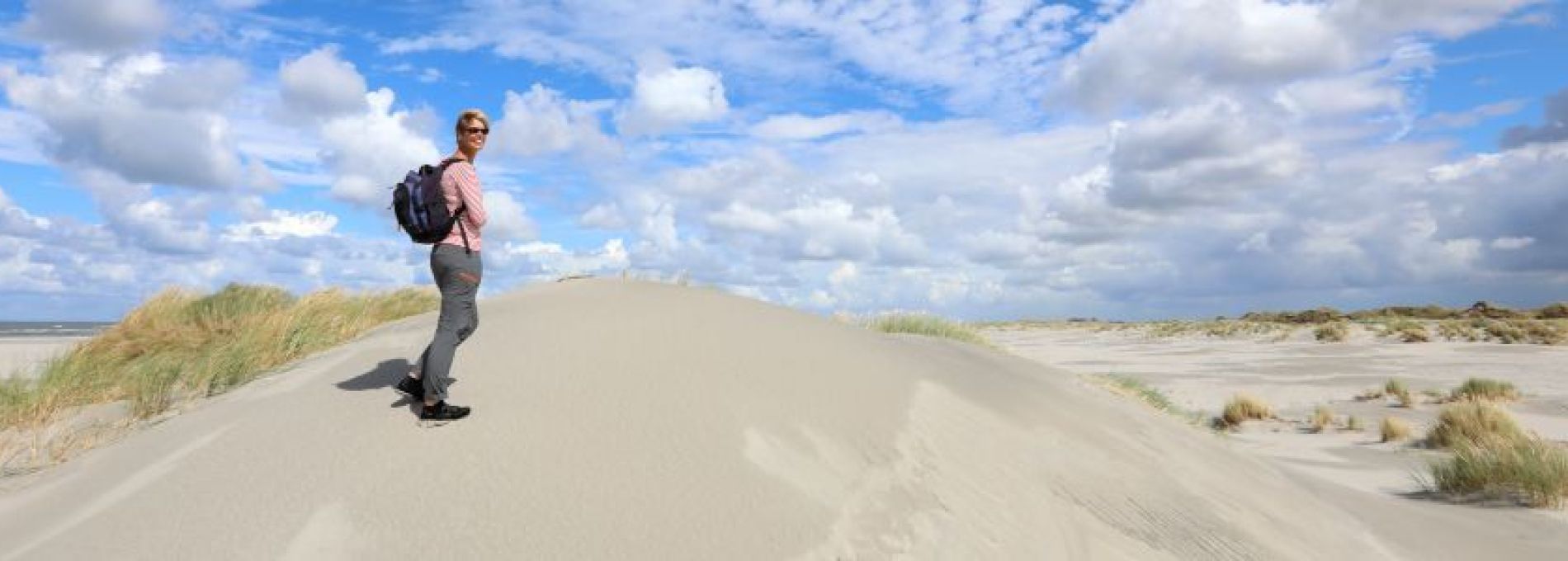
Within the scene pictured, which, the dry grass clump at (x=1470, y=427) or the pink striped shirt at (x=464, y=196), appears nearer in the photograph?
the pink striped shirt at (x=464, y=196)

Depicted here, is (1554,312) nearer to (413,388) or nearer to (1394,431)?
(1394,431)

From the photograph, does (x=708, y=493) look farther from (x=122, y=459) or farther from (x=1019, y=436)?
(x=122, y=459)

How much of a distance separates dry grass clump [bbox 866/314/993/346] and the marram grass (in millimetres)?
6500

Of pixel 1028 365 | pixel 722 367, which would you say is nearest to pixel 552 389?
pixel 722 367

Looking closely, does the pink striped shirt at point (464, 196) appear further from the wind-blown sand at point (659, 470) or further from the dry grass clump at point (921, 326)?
the dry grass clump at point (921, 326)

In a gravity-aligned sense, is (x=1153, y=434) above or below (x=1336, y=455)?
above

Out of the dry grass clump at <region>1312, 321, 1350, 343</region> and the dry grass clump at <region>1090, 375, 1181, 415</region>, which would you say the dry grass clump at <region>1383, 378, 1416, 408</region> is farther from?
the dry grass clump at <region>1312, 321, 1350, 343</region>

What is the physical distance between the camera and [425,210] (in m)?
4.20

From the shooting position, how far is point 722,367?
478 cm

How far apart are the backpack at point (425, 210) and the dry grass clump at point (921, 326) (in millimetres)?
9223

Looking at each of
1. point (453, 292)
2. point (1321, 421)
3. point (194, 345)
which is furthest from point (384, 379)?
point (1321, 421)

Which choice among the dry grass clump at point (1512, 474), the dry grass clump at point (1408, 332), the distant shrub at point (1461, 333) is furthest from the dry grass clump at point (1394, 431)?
the dry grass clump at point (1408, 332)

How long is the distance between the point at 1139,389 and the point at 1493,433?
3830mm

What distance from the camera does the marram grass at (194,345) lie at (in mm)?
6469
